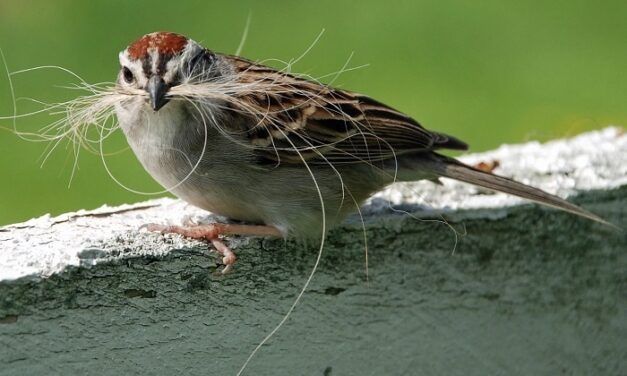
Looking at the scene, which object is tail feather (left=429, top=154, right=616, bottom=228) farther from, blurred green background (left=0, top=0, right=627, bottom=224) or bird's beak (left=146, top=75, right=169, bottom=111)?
blurred green background (left=0, top=0, right=627, bottom=224)

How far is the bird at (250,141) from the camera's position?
3.05 meters

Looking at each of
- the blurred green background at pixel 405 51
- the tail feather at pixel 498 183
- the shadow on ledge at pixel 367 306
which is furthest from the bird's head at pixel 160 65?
the blurred green background at pixel 405 51

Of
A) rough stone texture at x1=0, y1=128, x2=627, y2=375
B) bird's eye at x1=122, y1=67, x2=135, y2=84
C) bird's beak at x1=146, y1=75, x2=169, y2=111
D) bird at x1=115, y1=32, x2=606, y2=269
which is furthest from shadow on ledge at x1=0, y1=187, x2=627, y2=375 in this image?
bird's eye at x1=122, y1=67, x2=135, y2=84

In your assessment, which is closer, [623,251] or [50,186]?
[623,251]

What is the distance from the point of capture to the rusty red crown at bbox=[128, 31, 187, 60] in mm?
3066

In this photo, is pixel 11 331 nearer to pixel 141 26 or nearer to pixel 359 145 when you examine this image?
pixel 359 145

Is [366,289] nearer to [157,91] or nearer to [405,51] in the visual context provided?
[157,91]

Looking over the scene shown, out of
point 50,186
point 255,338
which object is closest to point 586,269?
point 255,338

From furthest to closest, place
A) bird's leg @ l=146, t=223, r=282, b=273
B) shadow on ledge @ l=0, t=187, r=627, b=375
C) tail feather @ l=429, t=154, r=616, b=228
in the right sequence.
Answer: tail feather @ l=429, t=154, r=616, b=228
bird's leg @ l=146, t=223, r=282, b=273
shadow on ledge @ l=0, t=187, r=627, b=375

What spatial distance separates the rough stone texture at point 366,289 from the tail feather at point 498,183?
0.15ft

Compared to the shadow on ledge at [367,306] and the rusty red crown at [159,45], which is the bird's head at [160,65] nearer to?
the rusty red crown at [159,45]

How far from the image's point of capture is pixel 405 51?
6.26m

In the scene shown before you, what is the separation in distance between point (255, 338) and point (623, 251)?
127 centimetres

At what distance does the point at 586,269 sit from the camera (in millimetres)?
3385
